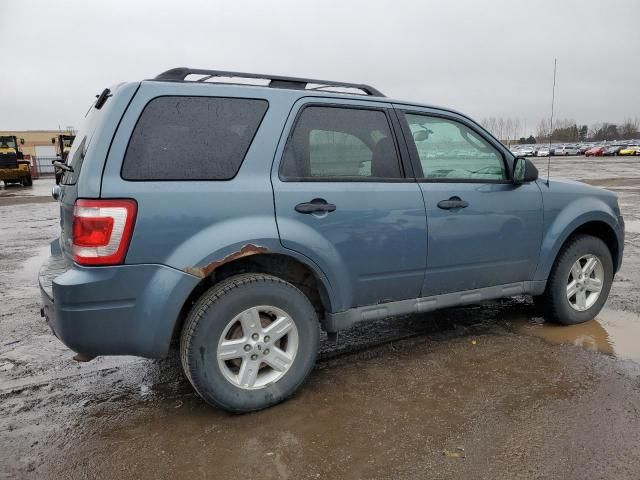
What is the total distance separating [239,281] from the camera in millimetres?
2941

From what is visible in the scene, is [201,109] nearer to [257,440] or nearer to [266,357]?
[266,357]

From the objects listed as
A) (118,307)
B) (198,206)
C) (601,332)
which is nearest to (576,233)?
(601,332)

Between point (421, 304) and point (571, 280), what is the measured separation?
1697mm

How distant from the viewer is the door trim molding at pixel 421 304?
3.35 meters

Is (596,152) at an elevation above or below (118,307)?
above

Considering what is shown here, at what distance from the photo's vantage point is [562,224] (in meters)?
4.20

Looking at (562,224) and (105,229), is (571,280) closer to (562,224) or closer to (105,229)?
(562,224)

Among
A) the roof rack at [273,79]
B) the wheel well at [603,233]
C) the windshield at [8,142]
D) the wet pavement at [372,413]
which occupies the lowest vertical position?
the wet pavement at [372,413]

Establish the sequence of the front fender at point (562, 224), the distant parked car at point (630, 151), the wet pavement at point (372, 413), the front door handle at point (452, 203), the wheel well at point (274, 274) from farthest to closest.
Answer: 1. the distant parked car at point (630, 151)
2. the front fender at point (562, 224)
3. the front door handle at point (452, 203)
4. the wheel well at point (274, 274)
5. the wet pavement at point (372, 413)

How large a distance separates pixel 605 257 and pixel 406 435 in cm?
290

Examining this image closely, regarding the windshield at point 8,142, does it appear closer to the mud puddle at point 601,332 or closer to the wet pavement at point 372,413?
the wet pavement at point 372,413

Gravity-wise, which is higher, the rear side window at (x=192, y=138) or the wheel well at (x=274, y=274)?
the rear side window at (x=192, y=138)

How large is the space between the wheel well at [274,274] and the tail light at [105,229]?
50 centimetres

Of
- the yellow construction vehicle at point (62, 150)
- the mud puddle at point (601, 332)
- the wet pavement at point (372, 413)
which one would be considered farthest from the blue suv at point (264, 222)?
the mud puddle at point (601, 332)
